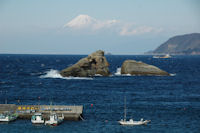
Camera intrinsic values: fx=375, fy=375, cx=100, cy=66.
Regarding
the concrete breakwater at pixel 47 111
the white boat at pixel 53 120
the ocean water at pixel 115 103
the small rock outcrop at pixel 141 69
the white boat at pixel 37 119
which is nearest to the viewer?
the ocean water at pixel 115 103

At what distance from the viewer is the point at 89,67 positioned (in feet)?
528

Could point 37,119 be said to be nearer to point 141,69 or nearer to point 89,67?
point 89,67

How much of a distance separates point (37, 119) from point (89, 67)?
93.2 metres

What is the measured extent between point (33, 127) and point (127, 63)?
342 feet

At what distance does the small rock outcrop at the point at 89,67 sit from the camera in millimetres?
155137

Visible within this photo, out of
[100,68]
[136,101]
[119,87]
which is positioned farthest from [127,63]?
[136,101]

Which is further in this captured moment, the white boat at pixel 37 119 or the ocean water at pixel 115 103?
the white boat at pixel 37 119

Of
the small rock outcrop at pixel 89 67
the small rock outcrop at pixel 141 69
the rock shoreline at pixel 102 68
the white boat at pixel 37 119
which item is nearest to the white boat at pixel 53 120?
the white boat at pixel 37 119

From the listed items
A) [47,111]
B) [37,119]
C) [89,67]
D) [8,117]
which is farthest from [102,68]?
[37,119]

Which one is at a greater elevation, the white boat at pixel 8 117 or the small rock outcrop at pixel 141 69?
the small rock outcrop at pixel 141 69

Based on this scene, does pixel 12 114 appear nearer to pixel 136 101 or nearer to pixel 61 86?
pixel 136 101

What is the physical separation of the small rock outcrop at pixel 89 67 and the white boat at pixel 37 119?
8551 cm

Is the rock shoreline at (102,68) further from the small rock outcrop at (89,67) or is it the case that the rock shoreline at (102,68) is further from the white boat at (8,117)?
the white boat at (8,117)

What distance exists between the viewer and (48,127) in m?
66.4
